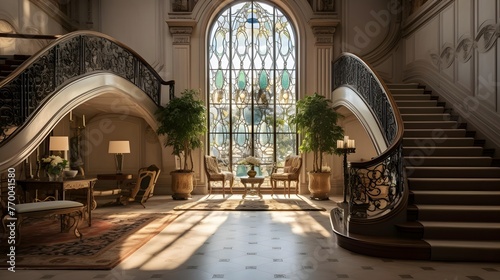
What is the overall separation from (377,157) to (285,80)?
6950mm

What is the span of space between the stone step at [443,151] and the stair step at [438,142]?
0.13 metres

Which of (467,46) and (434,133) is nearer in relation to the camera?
(434,133)

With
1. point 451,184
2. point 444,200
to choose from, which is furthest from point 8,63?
point 451,184

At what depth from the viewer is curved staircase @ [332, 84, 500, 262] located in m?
4.93

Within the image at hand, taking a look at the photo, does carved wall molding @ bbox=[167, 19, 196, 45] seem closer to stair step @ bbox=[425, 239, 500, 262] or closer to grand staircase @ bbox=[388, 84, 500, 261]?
grand staircase @ bbox=[388, 84, 500, 261]

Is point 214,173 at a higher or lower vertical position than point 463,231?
higher

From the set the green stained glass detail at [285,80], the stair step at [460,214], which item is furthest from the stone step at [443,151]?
the green stained glass detail at [285,80]

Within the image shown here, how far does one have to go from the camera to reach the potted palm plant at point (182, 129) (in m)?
10.5

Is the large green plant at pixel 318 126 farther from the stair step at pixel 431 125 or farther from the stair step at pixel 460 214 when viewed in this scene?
the stair step at pixel 460 214

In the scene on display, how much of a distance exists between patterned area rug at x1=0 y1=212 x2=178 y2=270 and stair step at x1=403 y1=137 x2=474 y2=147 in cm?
440

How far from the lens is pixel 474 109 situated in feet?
25.0

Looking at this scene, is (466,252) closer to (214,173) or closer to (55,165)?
(55,165)

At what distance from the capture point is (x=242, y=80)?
1248cm

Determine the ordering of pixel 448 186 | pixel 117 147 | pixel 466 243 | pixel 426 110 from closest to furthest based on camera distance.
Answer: pixel 466 243, pixel 448 186, pixel 426 110, pixel 117 147
